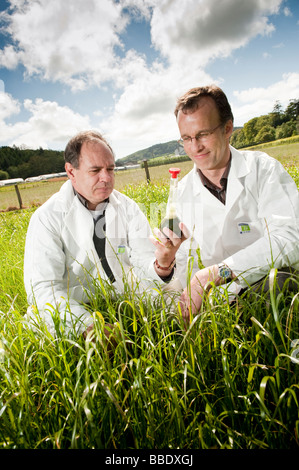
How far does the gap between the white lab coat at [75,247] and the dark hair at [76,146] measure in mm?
163

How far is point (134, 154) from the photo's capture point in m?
2.00

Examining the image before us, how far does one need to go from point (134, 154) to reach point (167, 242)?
0.76m

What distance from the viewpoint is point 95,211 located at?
198cm

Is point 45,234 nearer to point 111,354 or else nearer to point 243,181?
point 111,354

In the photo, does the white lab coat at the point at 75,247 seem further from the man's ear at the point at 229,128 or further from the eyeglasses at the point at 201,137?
the man's ear at the point at 229,128

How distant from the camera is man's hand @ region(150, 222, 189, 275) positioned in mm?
1521

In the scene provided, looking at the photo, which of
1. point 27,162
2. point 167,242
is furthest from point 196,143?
point 27,162

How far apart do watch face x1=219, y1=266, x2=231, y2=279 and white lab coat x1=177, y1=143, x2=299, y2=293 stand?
0.03 meters

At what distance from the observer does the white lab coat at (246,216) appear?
146 cm

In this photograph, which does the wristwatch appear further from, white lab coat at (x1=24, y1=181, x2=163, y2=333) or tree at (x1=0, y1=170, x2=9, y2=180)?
tree at (x1=0, y1=170, x2=9, y2=180)

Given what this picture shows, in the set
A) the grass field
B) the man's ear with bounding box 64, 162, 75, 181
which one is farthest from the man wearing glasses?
the grass field

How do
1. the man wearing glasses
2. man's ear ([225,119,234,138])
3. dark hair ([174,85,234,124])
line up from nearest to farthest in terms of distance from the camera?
the man wearing glasses < dark hair ([174,85,234,124]) < man's ear ([225,119,234,138])

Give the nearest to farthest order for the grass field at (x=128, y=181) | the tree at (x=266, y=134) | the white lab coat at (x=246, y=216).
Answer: the white lab coat at (x=246, y=216), the tree at (x=266, y=134), the grass field at (x=128, y=181)

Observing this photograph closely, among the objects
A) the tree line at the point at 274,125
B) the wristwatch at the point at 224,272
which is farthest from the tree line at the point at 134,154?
the wristwatch at the point at 224,272
